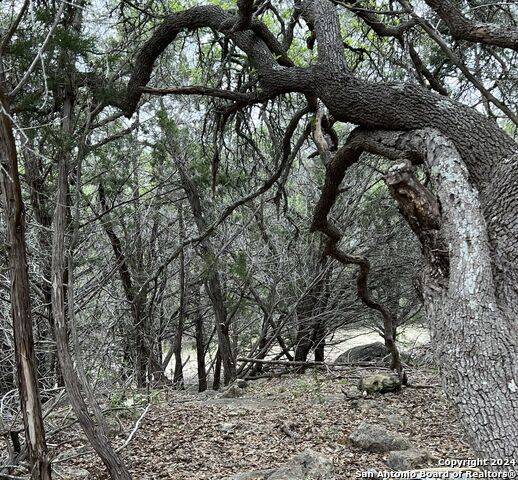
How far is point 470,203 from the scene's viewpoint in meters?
2.49

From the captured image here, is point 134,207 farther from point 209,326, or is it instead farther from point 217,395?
point 209,326

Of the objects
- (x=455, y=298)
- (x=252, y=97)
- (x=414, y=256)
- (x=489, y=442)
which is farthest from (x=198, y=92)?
(x=414, y=256)

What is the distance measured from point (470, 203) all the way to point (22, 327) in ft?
7.49

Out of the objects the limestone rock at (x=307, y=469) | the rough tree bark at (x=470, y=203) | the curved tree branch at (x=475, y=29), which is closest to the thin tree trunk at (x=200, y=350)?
the rough tree bark at (x=470, y=203)

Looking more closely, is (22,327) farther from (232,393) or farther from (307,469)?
(232,393)

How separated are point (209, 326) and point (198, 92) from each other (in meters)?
6.93

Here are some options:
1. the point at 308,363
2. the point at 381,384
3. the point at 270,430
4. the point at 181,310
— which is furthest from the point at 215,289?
the point at 270,430

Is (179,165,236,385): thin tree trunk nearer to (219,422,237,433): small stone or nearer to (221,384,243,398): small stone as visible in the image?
(221,384,243,398): small stone

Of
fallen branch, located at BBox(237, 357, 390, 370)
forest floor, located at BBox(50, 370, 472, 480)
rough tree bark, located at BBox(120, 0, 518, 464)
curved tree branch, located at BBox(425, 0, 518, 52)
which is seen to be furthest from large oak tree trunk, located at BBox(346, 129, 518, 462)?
fallen branch, located at BBox(237, 357, 390, 370)

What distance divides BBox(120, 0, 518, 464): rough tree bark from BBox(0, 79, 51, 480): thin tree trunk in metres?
1.98

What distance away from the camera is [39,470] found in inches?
103

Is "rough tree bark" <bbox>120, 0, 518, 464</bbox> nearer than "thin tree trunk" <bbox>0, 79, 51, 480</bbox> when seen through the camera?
Yes

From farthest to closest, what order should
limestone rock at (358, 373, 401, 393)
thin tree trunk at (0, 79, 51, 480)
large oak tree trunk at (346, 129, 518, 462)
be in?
1. limestone rock at (358, 373, 401, 393)
2. thin tree trunk at (0, 79, 51, 480)
3. large oak tree trunk at (346, 129, 518, 462)

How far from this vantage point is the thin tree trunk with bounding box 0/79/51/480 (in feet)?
8.48
